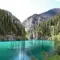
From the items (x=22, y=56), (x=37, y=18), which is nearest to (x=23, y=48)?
(x=22, y=56)

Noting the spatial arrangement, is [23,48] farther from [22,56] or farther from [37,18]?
[37,18]

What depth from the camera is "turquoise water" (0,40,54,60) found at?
3.96 m

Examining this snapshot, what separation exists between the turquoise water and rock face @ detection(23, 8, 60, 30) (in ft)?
1.16

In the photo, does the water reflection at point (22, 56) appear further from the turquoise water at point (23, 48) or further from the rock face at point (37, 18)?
the rock face at point (37, 18)

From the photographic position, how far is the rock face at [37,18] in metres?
3.96

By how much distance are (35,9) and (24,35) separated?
64 centimetres

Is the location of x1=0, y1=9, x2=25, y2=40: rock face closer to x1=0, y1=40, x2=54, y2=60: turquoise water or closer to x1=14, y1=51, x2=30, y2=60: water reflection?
x1=0, y1=40, x2=54, y2=60: turquoise water

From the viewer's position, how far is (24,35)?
12.8ft

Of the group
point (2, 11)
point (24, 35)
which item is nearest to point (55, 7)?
point (24, 35)

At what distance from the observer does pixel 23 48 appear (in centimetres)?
399

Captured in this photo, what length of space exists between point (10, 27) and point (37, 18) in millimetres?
621

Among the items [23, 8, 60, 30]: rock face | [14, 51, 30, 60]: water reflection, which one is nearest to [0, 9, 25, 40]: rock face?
[23, 8, 60, 30]: rock face

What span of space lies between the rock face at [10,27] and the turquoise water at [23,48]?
0.15 m

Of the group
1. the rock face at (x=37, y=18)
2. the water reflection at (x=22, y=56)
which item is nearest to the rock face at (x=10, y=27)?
the rock face at (x=37, y=18)
